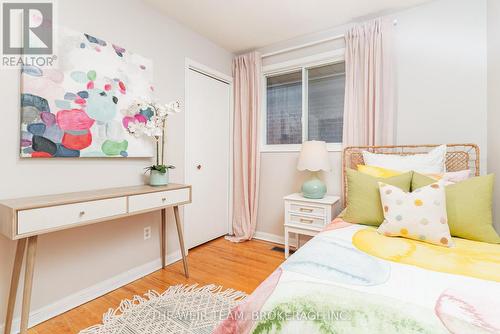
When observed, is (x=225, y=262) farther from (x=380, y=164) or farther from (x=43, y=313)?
(x=380, y=164)

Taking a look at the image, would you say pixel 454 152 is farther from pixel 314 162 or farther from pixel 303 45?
pixel 303 45

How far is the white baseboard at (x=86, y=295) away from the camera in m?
1.55

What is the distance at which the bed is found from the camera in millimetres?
655

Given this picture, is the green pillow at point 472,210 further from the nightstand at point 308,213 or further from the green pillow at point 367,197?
the nightstand at point 308,213

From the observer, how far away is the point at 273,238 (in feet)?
9.93

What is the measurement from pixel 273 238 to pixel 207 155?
131cm

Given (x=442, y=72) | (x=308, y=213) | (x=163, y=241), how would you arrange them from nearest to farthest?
(x=442, y=72) → (x=163, y=241) → (x=308, y=213)

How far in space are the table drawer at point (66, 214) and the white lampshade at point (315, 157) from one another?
1653mm

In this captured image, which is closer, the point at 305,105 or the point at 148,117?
the point at 148,117

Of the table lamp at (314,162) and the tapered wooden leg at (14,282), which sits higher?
the table lamp at (314,162)

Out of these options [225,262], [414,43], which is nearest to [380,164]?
[414,43]

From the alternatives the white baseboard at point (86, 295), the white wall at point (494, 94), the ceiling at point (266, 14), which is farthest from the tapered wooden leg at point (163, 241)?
the white wall at point (494, 94)

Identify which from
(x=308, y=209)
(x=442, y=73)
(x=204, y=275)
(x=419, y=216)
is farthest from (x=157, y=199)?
(x=442, y=73)

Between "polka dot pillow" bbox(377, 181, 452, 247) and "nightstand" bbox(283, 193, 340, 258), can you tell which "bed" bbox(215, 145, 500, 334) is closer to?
"polka dot pillow" bbox(377, 181, 452, 247)
